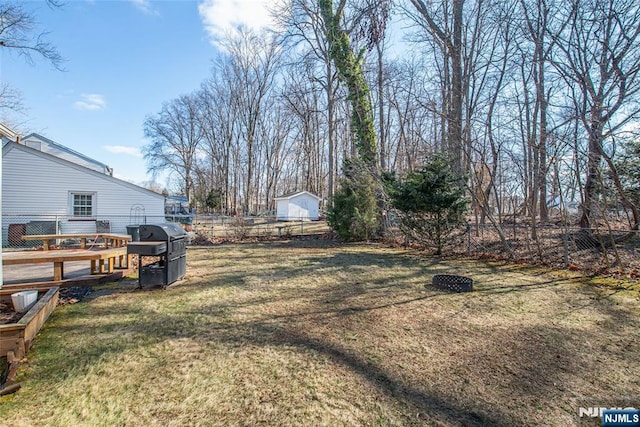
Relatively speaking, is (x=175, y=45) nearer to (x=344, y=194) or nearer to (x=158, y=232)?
(x=344, y=194)

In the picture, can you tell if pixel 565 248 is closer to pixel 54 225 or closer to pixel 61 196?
pixel 54 225

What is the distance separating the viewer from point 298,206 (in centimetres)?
2881

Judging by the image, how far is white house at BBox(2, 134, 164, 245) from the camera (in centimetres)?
1196

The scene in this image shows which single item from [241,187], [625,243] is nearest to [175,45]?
[625,243]

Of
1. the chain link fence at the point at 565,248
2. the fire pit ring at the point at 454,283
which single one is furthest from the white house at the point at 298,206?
the fire pit ring at the point at 454,283

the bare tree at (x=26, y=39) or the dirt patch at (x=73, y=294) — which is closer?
the dirt patch at (x=73, y=294)

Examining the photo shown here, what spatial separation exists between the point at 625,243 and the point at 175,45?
55.4 feet

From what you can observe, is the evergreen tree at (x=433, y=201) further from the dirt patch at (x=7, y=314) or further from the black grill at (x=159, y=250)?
the dirt patch at (x=7, y=314)

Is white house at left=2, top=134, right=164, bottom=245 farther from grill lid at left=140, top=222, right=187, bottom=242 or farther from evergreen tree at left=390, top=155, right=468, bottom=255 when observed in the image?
evergreen tree at left=390, top=155, right=468, bottom=255

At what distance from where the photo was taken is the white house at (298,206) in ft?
92.4

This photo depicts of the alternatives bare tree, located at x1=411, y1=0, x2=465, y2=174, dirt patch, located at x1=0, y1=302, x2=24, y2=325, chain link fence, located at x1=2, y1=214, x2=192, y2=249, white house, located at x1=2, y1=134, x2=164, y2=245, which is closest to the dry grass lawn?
dirt patch, located at x1=0, y1=302, x2=24, y2=325

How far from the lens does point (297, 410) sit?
6.81 feet

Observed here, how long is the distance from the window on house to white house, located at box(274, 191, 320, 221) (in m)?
15.4

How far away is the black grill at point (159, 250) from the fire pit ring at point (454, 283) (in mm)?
4925
